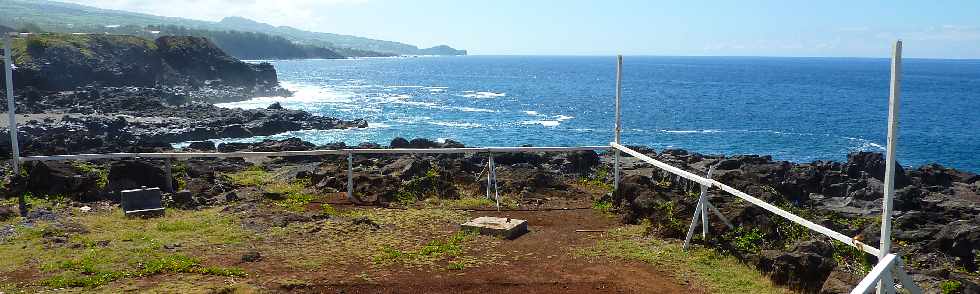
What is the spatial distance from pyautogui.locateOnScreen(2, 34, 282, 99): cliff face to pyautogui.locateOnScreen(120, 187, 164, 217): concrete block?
63307mm

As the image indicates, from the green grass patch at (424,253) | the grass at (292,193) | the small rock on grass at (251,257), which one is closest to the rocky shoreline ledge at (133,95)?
the grass at (292,193)

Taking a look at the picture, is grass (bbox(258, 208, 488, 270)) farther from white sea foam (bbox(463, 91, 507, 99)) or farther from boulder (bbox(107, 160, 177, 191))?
white sea foam (bbox(463, 91, 507, 99))

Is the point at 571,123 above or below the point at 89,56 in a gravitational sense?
below

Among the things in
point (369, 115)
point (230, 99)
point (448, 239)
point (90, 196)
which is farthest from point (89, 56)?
point (448, 239)

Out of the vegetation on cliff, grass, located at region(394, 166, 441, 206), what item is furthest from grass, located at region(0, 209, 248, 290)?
the vegetation on cliff

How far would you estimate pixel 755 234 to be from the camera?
11.2 m

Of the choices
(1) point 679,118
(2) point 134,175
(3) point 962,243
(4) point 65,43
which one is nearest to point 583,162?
(2) point 134,175

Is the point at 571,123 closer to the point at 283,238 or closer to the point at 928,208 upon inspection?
the point at 928,208

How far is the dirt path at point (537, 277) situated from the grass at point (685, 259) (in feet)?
0.95

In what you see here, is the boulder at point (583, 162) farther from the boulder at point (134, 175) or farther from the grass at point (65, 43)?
the grass at point (65, 43)

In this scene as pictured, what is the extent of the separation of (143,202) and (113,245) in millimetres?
2574

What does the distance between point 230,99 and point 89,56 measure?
15.4m

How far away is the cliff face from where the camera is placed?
75.9m

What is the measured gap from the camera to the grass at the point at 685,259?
9.72m
